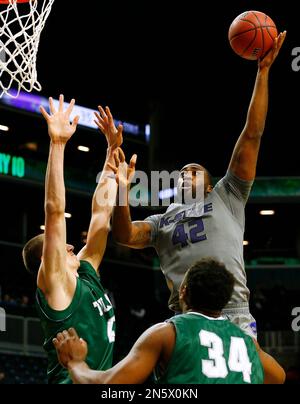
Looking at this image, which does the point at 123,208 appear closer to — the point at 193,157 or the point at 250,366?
the point at 250,366

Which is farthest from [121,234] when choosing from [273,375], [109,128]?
[273,375]

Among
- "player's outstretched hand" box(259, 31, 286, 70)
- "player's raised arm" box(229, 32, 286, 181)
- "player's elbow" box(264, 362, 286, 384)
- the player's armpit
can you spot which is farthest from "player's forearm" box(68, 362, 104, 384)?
"player's outstretched hand" box(259, 31, 286, 70)

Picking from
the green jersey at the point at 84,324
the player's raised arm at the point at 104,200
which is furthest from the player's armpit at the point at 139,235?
the green jersey at the point at 84,324

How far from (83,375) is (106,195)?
6.78 ft

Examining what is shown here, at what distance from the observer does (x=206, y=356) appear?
316 cm

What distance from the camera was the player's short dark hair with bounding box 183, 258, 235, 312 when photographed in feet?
10.6

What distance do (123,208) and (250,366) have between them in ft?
5.75

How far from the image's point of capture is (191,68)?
16.5 metres

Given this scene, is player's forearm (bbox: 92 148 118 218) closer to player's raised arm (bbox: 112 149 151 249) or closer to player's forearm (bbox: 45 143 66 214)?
player's raised arm (bbox: 112 149 151 249)

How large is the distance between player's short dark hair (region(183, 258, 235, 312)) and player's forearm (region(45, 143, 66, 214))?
3.48 feet

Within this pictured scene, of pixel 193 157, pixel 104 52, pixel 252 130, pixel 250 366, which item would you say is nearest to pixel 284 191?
pixel 193 157

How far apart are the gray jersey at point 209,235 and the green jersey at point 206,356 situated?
1.25 meters

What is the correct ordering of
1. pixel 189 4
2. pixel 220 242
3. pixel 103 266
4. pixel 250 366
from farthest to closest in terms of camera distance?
pixel 103 266 < pixel 189 4 < pixel 220 242 < pixel 250 366

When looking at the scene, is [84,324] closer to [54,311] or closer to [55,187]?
[54,311]
